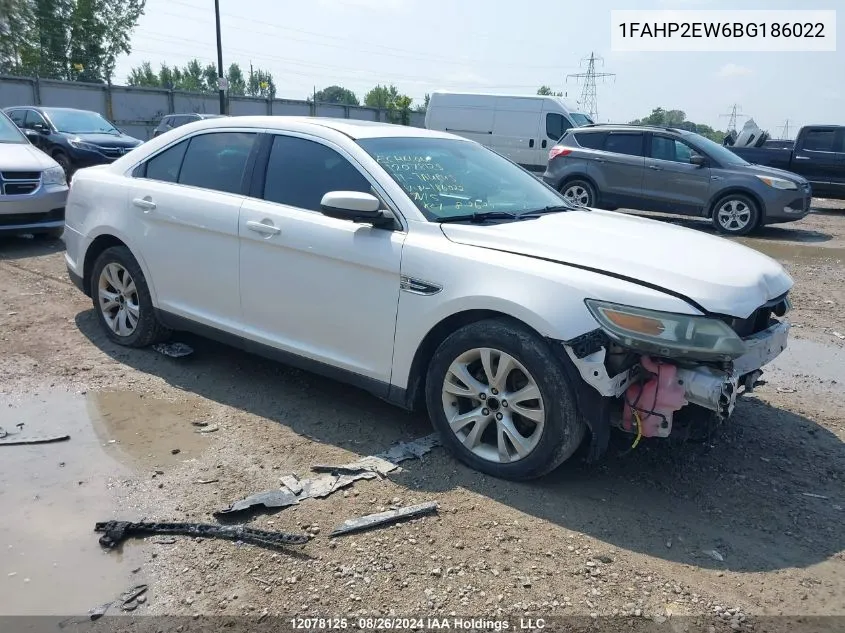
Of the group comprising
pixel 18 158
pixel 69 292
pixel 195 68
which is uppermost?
pixel 195 68

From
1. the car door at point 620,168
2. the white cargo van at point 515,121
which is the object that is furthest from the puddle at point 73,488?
the white cargo van at point 515,121

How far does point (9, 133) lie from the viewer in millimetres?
9531

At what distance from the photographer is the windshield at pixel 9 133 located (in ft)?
30.6

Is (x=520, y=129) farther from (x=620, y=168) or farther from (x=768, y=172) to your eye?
(x=768, y=172)

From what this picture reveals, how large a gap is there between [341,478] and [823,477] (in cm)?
253

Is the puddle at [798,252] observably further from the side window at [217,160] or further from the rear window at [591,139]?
the side window at [217,160]

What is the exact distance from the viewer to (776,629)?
2596 mm

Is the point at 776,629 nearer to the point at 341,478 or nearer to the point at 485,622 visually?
the point at 485,622

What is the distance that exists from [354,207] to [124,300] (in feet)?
8.12

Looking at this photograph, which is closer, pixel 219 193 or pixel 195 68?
pixel 219 193

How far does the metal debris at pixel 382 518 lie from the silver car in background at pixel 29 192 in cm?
717

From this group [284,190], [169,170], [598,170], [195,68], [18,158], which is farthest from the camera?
[195,68]

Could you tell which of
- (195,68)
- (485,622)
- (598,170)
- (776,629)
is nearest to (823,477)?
(776,629)

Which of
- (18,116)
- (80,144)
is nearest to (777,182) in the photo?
(80,144)
